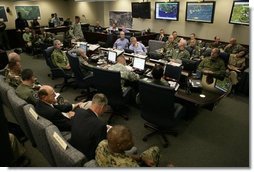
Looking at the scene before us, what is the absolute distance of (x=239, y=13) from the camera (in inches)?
222

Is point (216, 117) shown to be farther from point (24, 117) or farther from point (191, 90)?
point (24, 117)

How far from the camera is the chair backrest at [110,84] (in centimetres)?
315

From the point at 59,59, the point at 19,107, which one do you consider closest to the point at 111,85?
the point at 19,107

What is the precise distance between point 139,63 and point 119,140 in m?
2.70

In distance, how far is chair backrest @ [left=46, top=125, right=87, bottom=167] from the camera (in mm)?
1620

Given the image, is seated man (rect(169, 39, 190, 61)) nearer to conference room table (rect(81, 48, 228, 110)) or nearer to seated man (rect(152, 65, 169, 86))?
conference room table (rect(81, 48, 228, 110))

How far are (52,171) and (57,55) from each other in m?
4.26

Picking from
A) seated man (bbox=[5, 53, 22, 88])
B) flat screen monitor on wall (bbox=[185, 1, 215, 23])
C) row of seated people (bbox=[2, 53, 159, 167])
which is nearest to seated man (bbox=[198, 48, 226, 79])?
flat screen monitor on wall (bbox=[185, 1, 215, 23])

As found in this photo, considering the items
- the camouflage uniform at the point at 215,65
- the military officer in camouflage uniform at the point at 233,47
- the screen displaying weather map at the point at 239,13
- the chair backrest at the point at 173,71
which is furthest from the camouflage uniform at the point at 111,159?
the screen displaying weather map at the point at 239,13

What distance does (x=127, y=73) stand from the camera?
363 centimetres

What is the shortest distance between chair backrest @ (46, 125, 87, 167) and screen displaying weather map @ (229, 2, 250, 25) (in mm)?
5607

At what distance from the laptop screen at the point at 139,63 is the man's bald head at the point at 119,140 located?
2.57 metres

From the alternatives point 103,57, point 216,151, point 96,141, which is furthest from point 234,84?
point 96,141

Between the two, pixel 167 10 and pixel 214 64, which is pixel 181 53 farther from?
pixel 167 10
